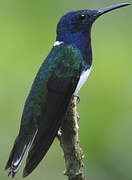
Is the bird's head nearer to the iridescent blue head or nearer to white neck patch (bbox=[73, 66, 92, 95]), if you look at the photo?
the iridescent blue head

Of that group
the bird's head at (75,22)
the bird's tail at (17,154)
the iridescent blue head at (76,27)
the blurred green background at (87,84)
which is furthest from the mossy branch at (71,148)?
the bird's head at (75,22)

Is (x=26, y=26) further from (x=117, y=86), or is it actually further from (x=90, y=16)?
(x=117, y=86)

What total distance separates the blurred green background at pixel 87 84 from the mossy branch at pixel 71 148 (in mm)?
745

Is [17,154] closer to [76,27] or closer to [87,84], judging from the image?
[87,84]

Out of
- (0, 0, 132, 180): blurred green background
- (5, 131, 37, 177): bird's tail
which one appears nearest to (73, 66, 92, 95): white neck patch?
(0, 0, 132, 180): blurred green background

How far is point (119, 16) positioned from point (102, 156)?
195 cm

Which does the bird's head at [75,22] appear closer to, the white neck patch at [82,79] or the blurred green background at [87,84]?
the blurred green background at [87,84]

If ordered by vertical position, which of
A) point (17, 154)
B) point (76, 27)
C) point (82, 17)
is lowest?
point (17, 154)

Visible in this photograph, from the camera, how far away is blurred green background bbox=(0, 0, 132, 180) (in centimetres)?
558

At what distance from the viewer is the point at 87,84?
569cm

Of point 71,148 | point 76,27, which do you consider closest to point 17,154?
point 71,148

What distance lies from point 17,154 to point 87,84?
129 centimetres

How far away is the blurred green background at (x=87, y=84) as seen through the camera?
18.3 feet

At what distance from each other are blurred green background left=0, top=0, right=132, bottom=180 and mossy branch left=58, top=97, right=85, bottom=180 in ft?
2.44
